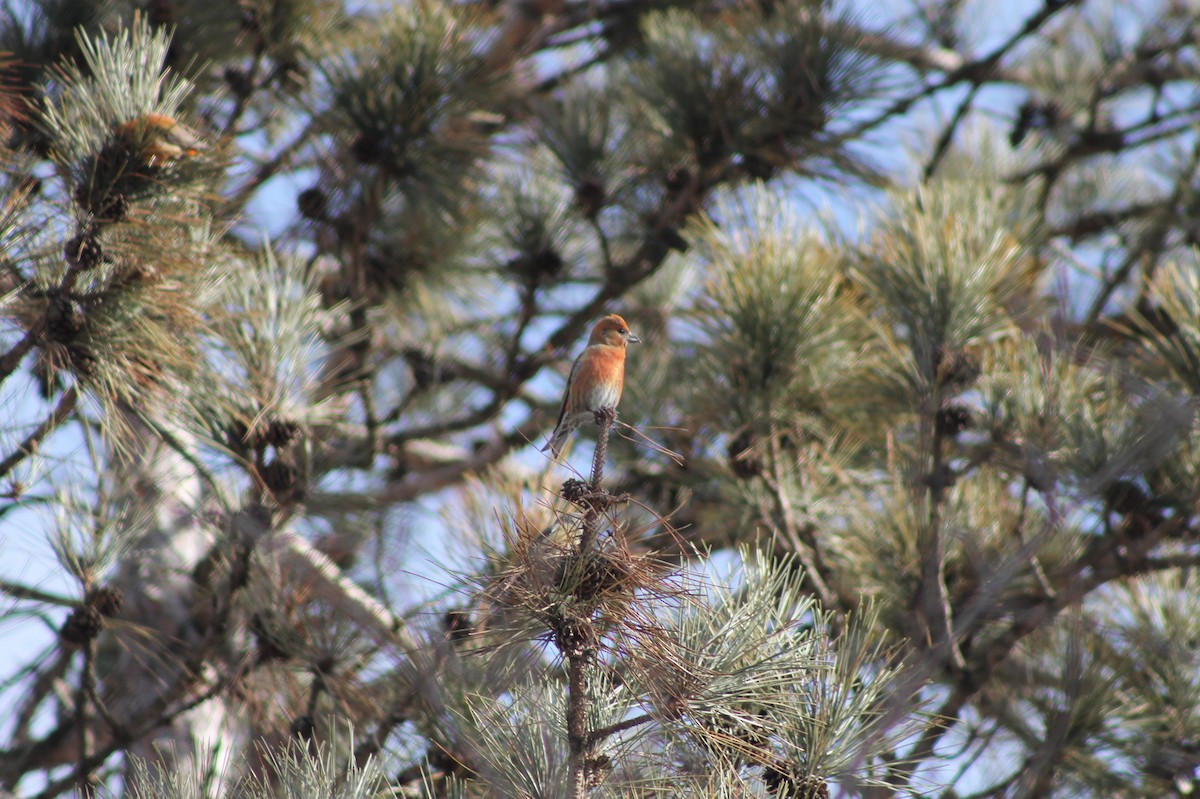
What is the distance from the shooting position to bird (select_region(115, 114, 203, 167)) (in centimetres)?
268

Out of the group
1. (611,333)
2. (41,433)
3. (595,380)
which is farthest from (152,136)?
(611,333)

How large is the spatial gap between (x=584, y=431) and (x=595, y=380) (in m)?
1.33

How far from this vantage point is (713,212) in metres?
4.42

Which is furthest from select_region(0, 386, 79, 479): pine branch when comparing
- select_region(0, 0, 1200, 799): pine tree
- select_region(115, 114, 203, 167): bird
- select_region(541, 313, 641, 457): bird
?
select_region(541, 313, 641, 457): bird

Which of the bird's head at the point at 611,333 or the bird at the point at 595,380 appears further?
the bird's head at the point at 611,333

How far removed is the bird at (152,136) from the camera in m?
2.68

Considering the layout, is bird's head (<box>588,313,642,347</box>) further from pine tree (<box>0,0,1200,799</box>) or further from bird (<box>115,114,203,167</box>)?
bird (<box>115,114,203,167</box>)

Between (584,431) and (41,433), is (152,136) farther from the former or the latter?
(584,431)

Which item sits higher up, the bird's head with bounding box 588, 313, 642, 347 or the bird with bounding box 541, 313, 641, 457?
the bird's head with bounding box 588, 313, 642, 347

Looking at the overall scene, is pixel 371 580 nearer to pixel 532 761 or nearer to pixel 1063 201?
pixel 532 761

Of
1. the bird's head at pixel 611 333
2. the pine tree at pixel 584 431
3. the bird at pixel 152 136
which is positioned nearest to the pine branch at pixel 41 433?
the pine tree at pixel 584 431

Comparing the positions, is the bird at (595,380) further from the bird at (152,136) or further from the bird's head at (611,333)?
the bird at (152,136)

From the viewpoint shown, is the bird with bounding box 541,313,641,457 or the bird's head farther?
the bird's head

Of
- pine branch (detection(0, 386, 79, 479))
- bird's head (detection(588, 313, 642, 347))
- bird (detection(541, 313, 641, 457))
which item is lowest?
pine branch (detection(0, 386, 79, 479))
